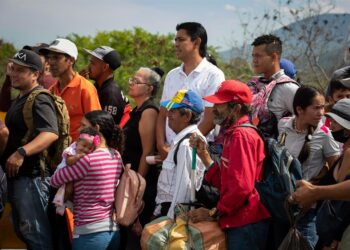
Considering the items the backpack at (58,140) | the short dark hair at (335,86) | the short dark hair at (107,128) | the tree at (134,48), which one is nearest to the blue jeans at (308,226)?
the short dark hair at (335,86)

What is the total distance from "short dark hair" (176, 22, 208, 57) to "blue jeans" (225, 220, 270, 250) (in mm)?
1976

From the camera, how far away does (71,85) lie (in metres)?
5.64

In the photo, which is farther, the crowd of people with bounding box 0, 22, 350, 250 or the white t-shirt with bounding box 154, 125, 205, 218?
the white t-shirt with bounding box 154, 125, 205, 218

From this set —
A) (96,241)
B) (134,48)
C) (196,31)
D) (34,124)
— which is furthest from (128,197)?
(134,48)

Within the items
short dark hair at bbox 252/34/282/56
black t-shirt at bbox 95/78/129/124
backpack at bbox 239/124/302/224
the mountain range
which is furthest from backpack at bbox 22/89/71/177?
the mountain range

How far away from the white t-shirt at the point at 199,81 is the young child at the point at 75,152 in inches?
32.0

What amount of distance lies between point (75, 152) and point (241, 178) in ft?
4.83

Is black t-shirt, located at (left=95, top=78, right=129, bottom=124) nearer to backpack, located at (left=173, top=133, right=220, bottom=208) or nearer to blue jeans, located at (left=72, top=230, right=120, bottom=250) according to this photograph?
blue jeans, located at (left=72, top=230, right=120, bottom=250)

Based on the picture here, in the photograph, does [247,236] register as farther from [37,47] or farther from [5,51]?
[5,51]

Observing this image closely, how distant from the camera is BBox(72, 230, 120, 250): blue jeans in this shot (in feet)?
15.1

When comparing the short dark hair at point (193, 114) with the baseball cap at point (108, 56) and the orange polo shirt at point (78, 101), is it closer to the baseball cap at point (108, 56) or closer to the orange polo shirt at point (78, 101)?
the orange polo shirt at point (78, 101)

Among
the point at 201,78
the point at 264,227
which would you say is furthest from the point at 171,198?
the point at 201,78

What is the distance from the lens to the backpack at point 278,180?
13.1 ft

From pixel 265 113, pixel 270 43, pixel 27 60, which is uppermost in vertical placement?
pixel 270 43
